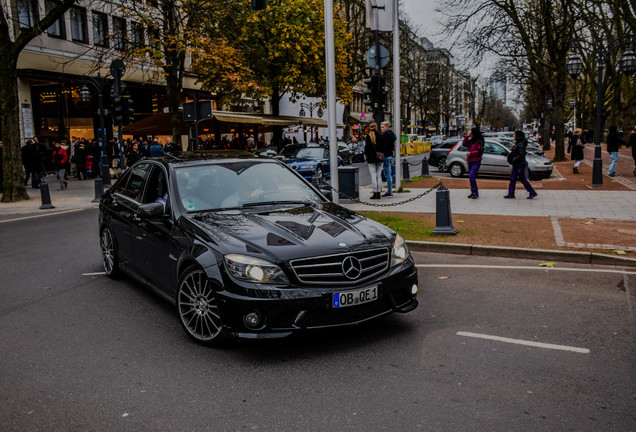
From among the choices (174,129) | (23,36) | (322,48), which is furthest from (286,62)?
(23,36)

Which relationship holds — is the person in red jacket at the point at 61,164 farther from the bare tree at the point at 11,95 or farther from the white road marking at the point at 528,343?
the white road marking at the point at 528,343

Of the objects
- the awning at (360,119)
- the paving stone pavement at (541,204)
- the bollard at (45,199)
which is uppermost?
the awning at (360,119)

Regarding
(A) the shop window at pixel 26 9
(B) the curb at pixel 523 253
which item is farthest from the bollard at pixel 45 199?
(A) the shop window at pixel 26 9

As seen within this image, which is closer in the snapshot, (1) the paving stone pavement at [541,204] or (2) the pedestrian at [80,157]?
(1) the paving stone pavement at [541,204]

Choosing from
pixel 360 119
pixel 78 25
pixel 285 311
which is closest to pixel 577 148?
pixel 285 311

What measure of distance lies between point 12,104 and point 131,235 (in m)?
13.2

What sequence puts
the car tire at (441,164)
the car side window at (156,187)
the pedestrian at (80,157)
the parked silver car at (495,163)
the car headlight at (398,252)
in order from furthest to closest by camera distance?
the car tire at (441,164), the pedestrian at (80,157), the parked silver car at (495,163), the car side window at (156,187), the car headlight at (398,252)

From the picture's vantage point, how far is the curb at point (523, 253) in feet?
26.2

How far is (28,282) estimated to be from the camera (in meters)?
7.34

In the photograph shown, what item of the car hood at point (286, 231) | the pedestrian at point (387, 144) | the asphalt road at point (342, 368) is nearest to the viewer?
the asphalt road at point (342, 368)

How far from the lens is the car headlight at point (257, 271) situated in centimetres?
444

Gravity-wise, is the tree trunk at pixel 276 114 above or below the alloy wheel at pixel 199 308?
above

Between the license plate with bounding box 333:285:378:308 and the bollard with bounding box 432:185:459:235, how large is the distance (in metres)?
5.40

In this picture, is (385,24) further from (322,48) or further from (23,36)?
(322,48)
